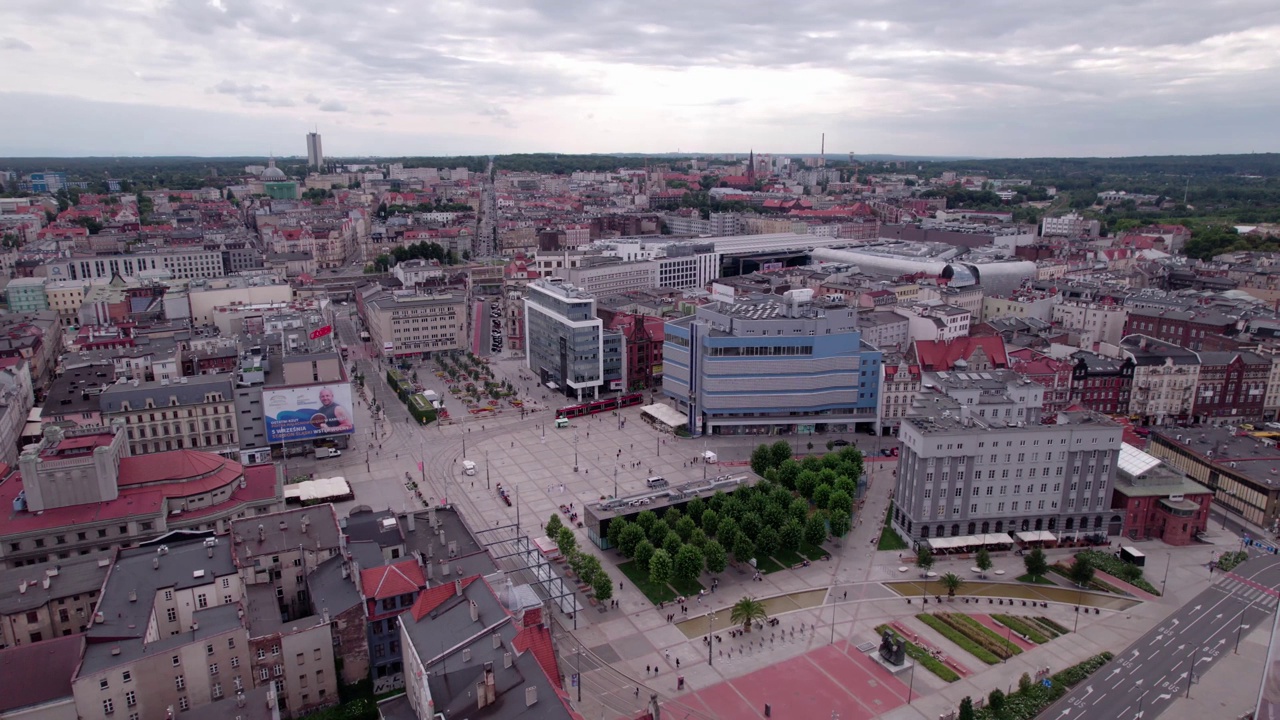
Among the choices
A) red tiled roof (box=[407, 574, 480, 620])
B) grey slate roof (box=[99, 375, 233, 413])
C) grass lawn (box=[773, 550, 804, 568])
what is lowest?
grass lawn (box=[773, 550, 804, 568])

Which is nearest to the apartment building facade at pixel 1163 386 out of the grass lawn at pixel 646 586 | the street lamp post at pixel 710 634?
the street lamp post at pixel 710 634

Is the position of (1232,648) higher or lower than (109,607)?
lower

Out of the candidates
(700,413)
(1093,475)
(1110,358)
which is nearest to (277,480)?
(700,413)

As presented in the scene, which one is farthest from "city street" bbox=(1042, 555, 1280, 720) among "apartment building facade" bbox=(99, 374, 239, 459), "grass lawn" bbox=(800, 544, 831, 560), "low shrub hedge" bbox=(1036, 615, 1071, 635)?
"apartment building facade" bbox=(99, 374, 239, 459)

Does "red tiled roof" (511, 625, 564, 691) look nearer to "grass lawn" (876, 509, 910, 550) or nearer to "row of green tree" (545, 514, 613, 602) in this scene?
"row of green tree" (545, 514, 613, 602)

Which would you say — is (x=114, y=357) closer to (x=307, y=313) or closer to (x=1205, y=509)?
(x=307, y=313)

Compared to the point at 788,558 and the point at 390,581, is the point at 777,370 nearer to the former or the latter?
the point at 788,558

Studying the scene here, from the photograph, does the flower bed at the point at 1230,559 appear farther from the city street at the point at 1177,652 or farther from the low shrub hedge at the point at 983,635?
the low shrub hedge at the point at 983,635
